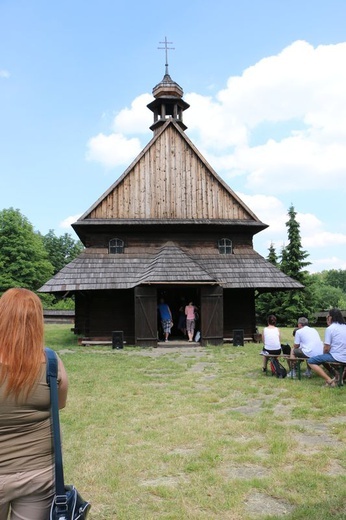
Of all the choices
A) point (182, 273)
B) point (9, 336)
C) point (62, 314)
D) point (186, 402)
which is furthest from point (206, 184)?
point (62, 314)

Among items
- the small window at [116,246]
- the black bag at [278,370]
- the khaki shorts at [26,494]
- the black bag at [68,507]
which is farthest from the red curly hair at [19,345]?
the small window at [116,246]

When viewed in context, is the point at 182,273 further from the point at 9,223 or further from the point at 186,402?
the point at 9,223

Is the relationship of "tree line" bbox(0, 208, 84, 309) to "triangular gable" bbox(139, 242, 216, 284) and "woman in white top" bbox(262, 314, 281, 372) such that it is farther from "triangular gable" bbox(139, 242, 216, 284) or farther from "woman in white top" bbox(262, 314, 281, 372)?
"woman in white top" bbox(262, 314, 281, 372)

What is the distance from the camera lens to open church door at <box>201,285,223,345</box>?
17.1 meters

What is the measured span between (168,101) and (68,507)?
2155 centimetres

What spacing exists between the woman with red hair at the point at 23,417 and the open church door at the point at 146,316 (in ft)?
46.7

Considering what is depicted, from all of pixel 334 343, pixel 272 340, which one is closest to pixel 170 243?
pixel 272 340

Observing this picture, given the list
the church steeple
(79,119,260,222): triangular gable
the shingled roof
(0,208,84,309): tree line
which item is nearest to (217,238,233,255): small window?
the shingled roof

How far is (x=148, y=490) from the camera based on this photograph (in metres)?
4.38

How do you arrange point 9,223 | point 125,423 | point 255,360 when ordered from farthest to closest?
point 9,223 → point 255,360 → point 125,423

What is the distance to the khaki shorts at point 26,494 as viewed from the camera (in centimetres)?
237

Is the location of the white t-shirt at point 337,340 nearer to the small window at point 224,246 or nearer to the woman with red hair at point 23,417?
the woman with red hair at point 23,417

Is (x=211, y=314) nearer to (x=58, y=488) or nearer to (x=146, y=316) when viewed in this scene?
(x=146, y=316)

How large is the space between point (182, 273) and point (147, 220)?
3153 mm
